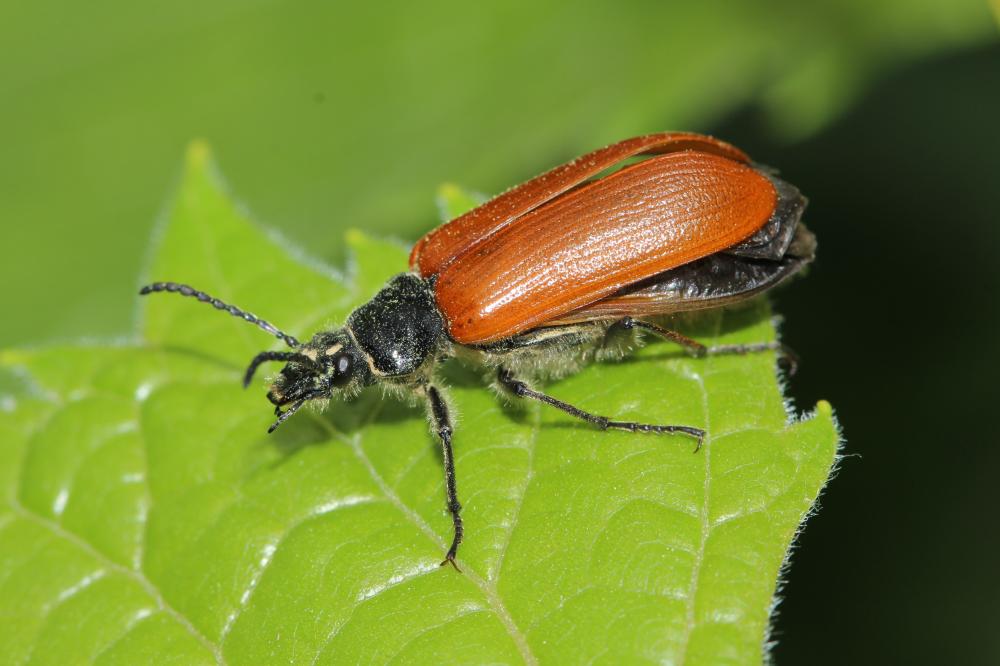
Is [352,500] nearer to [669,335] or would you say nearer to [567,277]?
[567,277]

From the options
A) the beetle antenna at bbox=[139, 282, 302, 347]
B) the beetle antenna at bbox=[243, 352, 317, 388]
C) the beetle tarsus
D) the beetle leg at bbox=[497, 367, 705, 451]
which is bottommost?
the beetle tarsus

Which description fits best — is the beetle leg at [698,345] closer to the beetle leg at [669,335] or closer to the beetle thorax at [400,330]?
the beetle leg at [669,335]

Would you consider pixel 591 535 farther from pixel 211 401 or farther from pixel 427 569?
pixel 211 401

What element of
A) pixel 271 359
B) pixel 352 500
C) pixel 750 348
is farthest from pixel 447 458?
pixel 750 348

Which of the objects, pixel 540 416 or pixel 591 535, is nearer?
pixel 591 535

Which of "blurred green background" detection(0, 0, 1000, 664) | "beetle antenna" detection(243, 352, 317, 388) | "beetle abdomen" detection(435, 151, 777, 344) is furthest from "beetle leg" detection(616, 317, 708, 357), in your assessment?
"blurred green background" detection(0, 0, 1000, 664)

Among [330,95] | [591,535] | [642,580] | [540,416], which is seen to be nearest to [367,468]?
[540,416]

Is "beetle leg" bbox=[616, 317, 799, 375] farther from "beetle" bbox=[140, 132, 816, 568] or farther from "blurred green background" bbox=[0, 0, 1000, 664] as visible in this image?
"blurred green background" bbox=[0, 0, 1000, 664]
